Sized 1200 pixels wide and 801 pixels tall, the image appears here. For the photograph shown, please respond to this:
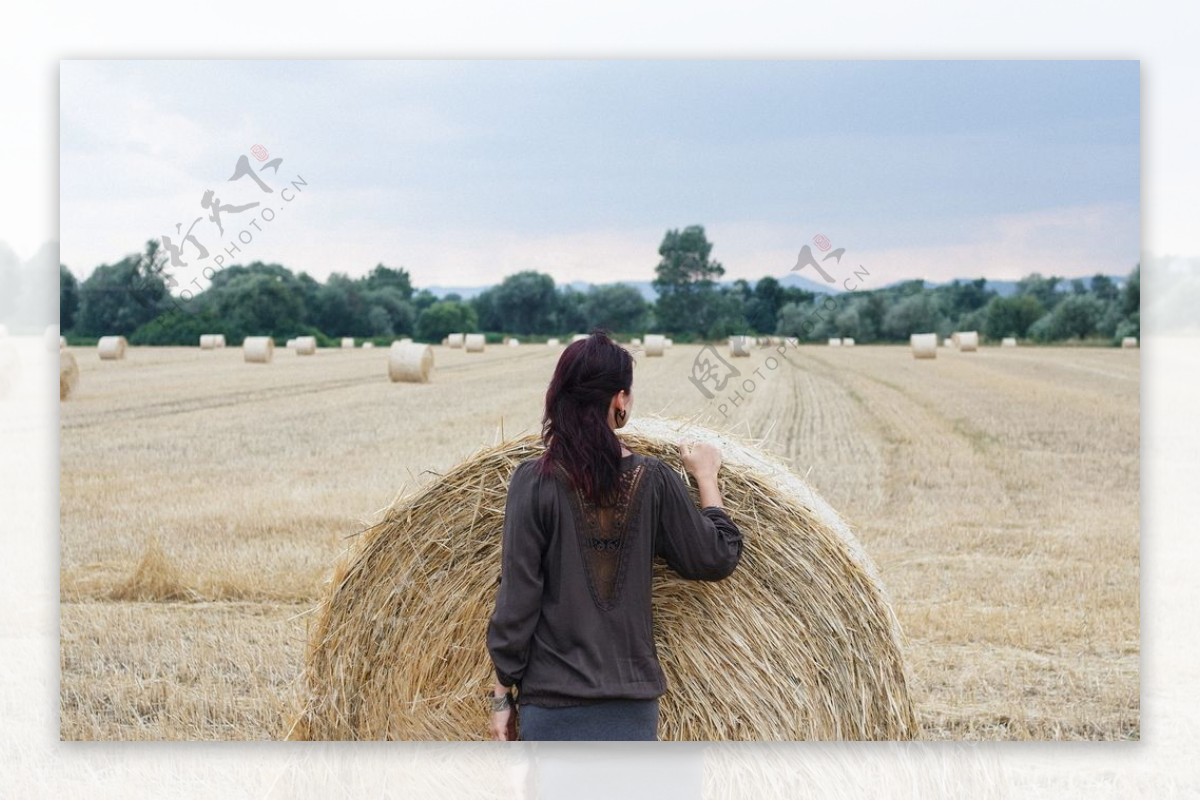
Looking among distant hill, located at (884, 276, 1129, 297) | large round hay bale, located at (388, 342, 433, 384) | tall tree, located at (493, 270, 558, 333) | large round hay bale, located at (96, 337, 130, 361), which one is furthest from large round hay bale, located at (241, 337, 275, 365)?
distant hill, located at (884, 276, 1129, 297)

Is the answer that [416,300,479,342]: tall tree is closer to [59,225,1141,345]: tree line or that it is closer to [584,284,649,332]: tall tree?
[59,225,1141,345]: tree line

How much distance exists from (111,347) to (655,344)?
295cm

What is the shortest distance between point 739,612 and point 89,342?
13.1 feet

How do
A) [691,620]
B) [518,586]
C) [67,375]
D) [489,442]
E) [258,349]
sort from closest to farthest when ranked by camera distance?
1. [518,586]
2. [691,620]
3. [489,442]
4. [67,375]
5. [258,349]

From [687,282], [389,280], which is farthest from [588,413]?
[389,280]

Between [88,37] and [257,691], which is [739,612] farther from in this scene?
[88,37]

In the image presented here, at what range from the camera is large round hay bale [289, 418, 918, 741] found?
3.52 metres

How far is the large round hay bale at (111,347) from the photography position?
19.6ft

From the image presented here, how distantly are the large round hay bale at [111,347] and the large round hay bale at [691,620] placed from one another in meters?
2.85

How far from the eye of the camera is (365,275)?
6176mm

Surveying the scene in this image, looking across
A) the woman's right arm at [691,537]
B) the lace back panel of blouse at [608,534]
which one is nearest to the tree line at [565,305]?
the woman's right arm at [691,537]

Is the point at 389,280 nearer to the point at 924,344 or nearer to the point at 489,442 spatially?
the point at 489,442

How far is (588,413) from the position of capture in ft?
9.66

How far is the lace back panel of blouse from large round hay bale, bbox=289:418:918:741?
0.44 metres
